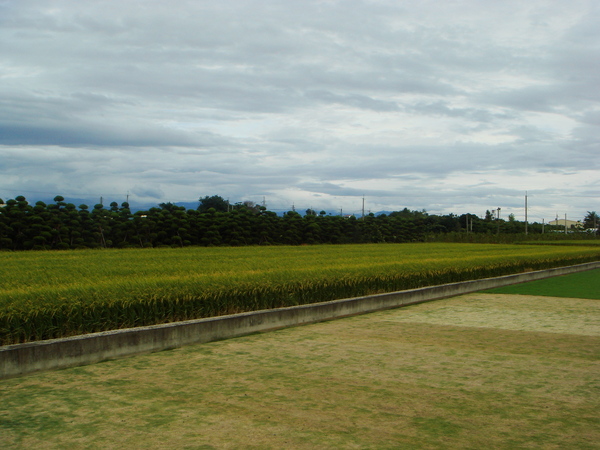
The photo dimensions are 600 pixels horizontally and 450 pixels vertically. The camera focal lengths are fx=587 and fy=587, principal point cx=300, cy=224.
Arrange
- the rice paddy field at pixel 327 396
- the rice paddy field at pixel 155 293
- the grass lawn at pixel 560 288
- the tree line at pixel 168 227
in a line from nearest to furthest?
the rice paddy field at pixel 327 396 < the rice paddy field at pixel 155 293 < the grass lawn at pixel 560 288 < the tree line at pixel 168 227

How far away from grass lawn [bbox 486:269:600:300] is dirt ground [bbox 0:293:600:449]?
7.63 metres

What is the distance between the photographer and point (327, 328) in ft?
30.3

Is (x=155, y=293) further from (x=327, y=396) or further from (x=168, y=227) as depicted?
(x=168, y=227)

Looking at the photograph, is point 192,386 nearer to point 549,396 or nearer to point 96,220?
point 549,396

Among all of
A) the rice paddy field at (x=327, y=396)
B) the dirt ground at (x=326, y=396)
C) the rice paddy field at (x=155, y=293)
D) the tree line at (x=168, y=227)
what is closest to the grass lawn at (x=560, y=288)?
the rice paddy field at (x=155, y=293)

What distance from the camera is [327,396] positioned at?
529 centimetres

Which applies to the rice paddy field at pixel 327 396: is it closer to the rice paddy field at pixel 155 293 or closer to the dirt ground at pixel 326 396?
the dirt ground at pixel 326 396

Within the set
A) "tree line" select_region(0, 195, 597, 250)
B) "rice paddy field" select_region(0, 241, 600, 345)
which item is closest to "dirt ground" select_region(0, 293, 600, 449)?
"rice paddy field" select_region(0, 241, 600, 345)

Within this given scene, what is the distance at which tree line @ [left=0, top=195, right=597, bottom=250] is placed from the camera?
26766 millimetres

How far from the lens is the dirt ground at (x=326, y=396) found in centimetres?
425

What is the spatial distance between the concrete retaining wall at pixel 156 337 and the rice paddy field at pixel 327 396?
0.19 metres

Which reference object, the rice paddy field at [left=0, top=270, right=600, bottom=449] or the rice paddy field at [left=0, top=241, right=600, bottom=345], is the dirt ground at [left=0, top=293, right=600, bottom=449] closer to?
the rice paddy field at [left=0, top=270, right=600, bottom=449]

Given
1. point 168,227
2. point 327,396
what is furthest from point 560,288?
point 168,227

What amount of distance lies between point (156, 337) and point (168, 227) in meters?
27.2
